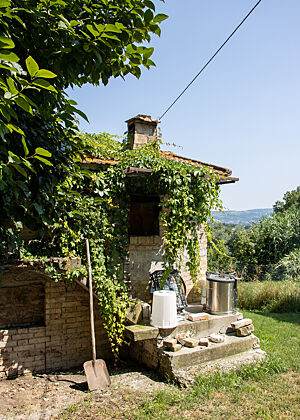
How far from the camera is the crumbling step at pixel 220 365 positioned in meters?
5.15

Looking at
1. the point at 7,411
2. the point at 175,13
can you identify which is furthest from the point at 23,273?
the point at 175,13

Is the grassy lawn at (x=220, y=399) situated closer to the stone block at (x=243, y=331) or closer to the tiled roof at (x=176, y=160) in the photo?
the stone block at (x=243, y=331)

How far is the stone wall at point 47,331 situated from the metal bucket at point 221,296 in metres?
2.42

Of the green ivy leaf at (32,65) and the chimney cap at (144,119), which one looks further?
the chimney cap at (144,119)

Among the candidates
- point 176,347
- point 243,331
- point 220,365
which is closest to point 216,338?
point 220,365

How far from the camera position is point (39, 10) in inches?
92.0

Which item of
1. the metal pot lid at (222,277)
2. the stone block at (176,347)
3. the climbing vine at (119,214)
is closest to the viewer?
the stone block at (176,347)

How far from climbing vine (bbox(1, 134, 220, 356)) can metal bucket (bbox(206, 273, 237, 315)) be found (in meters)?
0.53

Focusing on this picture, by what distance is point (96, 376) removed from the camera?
523 cm

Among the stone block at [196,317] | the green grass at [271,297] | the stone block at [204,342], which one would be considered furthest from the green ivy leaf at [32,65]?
the green grass at [271,297]

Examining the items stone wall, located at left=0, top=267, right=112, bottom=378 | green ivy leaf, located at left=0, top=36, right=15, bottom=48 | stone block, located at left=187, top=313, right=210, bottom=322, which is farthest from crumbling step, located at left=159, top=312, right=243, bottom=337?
green ivy leaf, located at left=0, top=36, right=15, bottom=48

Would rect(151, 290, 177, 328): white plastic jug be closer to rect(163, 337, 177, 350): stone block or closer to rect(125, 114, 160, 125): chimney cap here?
rect(163, 337, 177, 350): stone block

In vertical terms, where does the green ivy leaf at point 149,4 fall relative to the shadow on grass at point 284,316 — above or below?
above

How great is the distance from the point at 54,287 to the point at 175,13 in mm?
5712
